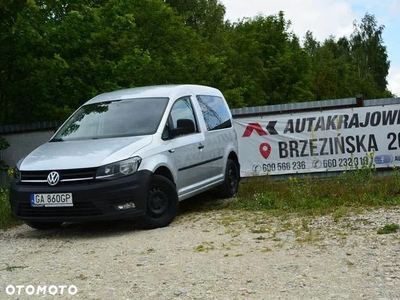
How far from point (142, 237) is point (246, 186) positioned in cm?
440

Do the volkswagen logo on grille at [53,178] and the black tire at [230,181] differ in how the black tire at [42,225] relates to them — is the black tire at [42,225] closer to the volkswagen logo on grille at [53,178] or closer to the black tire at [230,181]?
the volkswagen logo on grille at [53,178]

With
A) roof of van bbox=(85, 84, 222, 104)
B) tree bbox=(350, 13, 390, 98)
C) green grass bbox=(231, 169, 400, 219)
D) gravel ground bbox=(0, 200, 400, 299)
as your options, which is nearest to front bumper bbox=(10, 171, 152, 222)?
gravel ground bbox=(0, 200, 400, 299)

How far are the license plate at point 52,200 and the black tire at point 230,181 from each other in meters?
3.63

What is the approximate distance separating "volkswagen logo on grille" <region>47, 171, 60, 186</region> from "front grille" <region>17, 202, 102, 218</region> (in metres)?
0.34

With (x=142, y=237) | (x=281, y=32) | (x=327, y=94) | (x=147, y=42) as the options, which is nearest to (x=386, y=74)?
(x=327, y=94)

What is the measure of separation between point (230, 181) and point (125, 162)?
11.6ft

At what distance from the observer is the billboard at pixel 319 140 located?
12.0m

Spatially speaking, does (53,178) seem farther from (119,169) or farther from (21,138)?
(21,138)

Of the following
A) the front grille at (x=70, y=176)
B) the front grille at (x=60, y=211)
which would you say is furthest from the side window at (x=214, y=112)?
the front grille at (x=60, y=211)

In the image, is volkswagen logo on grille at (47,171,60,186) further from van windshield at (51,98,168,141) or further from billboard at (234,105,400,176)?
billboard at (234,105,400,176)

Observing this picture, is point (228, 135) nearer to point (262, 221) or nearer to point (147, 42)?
point (262, 221)

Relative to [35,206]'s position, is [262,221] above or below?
below

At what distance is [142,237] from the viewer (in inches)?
275

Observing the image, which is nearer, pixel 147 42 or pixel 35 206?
pixel 35 206
